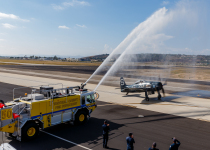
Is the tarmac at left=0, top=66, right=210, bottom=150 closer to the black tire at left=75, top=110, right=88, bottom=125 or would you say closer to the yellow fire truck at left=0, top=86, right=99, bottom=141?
the black tire at left=75, top=110, right=88, bottom=125

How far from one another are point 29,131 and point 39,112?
58.0 inches

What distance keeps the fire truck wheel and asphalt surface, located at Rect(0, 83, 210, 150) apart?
14.5 inches

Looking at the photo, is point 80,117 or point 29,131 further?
point 80,117

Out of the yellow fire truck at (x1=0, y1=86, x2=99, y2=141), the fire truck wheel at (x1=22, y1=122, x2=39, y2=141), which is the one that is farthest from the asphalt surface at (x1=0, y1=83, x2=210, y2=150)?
the yellow fire truck at (x1=0, y1=86, x2=99, y2=141)

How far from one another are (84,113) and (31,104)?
5.22m

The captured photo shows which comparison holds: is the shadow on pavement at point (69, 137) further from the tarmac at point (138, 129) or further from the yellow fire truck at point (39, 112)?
the yellow fire truck at point (39, 112)

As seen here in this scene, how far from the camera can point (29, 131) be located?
1279 cm

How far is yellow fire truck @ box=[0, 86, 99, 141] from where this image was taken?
12.0m

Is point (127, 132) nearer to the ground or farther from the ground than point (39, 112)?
nearer to the ground

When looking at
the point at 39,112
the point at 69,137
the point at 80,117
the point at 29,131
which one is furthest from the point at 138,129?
the point at 29,131

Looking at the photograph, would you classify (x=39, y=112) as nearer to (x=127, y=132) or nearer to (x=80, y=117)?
(x=80, y=117)

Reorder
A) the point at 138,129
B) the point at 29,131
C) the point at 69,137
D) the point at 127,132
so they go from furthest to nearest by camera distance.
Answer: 1. the point at 138,129
2. the point at 127,132
3. the point at 69,137
4. the point at 29,131

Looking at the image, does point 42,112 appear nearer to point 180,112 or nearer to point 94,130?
point 94,130

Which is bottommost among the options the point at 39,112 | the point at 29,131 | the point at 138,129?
the point at 138,129
